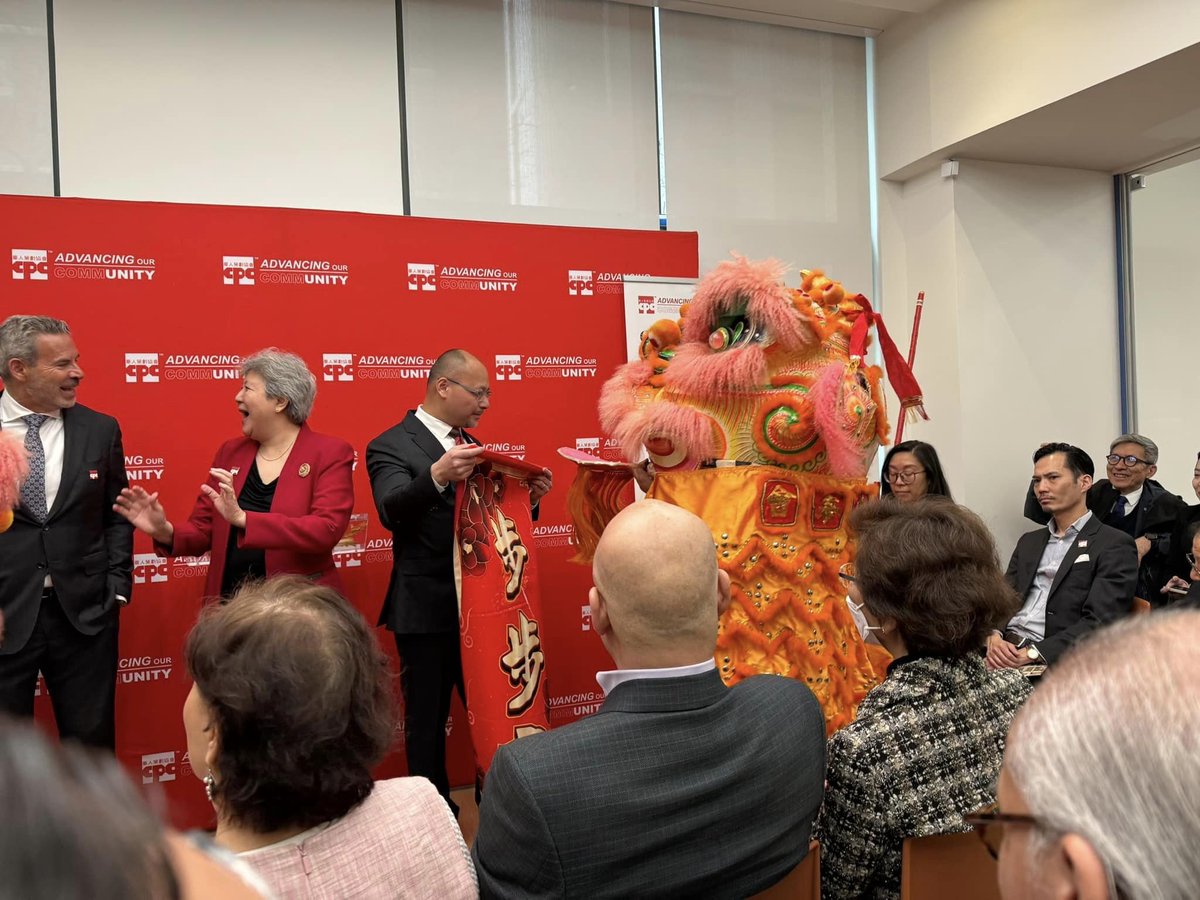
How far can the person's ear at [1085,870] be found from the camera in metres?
0.60

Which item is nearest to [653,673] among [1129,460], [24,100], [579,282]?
[579,282]

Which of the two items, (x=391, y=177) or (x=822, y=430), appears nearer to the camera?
(x=822, y=430)

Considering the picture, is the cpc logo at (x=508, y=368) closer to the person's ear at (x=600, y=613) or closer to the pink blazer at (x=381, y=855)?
the person's ear at (x=600, y=613)

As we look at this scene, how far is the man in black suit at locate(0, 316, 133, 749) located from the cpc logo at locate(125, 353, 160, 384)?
65 centimetres

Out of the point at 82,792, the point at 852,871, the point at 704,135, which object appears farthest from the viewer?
the point at 704,135

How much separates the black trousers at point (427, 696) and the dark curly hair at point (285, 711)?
2.01 meters

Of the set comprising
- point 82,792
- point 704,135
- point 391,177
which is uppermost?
point 704,135

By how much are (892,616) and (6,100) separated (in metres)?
4.06

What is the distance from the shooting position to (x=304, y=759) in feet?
3.88

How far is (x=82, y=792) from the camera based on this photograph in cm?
41

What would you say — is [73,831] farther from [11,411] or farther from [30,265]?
[30,265]

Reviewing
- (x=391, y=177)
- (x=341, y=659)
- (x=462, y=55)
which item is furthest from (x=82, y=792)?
(x=462, y=55)

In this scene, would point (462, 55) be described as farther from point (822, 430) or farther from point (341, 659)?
point (341, 659)

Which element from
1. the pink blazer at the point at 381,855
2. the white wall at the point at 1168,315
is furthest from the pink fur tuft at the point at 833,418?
the white wall at the point at 1168,315
